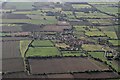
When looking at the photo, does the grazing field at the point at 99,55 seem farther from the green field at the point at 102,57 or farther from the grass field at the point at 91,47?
the grass field at the point at 91,47

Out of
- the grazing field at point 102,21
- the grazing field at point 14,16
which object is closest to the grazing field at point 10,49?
the grazing field at point 14,16

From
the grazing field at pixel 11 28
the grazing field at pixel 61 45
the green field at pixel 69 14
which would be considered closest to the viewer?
the grazing field at pixel 61 45

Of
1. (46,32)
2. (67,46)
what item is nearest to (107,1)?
(46,32)

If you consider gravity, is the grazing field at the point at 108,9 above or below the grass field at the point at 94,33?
above

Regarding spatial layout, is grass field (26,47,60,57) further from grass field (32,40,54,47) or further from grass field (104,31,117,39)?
grass field (104,31,117,39)

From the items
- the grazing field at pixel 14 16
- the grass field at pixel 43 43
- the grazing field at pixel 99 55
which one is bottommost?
the grazing field at pixel 99 55

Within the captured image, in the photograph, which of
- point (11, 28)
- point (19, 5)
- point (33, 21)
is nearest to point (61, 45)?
point (11, 28)

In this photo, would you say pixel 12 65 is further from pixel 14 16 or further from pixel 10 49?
pixel 14 16
